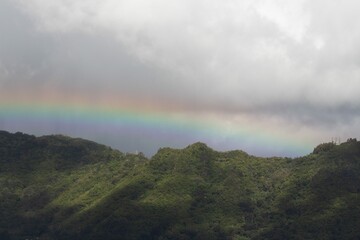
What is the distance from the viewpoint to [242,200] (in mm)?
197125

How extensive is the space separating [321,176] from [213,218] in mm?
40235

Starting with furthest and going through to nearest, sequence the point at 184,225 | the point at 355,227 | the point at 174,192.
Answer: the point at 174,192
the point at 184,225
the point at 355,227

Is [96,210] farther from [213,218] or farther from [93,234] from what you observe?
[213,218]

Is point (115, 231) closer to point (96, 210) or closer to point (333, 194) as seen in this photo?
point (96, 210)

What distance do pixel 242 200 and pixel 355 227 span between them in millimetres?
42040

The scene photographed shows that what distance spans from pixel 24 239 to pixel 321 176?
354 ft

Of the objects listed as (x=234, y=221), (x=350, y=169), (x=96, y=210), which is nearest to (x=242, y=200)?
(x=234, y=221)

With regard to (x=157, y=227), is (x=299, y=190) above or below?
above

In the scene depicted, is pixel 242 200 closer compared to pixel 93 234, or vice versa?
pixel 93 234

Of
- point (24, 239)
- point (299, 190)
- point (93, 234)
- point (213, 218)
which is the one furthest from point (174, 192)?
point (24, 239)

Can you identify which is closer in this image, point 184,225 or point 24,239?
point 184,225

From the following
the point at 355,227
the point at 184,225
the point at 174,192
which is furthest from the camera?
the point at 174,192

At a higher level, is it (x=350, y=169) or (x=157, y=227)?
(x=350, y=169)

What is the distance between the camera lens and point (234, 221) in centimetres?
18750
